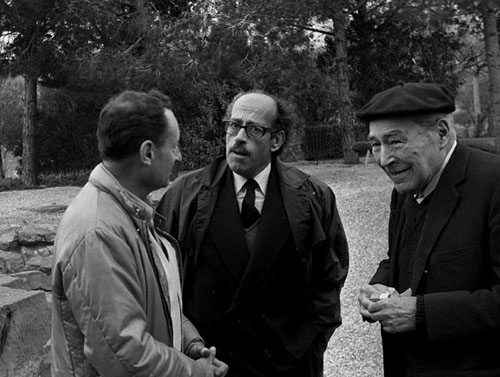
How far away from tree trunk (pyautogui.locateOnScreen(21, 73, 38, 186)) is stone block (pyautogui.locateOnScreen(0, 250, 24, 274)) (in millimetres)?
10239

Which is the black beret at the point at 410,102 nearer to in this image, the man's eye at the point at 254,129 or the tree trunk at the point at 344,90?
the man's eye at the point at 254,129

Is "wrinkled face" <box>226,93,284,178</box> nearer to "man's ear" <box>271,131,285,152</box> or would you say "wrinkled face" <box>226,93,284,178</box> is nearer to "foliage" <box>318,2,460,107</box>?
"man's ear" <box>271,131,285,152</box>

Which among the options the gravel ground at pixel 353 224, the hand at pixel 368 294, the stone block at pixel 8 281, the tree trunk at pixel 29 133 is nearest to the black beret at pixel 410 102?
the hand at pixel 368 294

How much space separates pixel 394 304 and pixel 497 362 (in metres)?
0.34

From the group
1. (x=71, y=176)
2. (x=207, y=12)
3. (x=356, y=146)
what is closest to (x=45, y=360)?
(x=207, y=12)

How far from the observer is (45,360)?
3.80 meters

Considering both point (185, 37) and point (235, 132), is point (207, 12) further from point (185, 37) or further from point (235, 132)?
point (235, 132)

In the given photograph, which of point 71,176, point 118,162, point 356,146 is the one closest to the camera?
point 118,162

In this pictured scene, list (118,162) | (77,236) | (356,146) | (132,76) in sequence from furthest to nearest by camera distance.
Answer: (356,146)
(132,76)
(118,162)
(77,236)

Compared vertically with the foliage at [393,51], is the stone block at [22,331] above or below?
below

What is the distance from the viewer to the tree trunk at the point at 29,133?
1630 cm

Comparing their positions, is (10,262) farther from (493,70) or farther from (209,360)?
(493,70)

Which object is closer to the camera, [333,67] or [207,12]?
[207,12]

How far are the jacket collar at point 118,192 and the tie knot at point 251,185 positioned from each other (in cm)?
90
